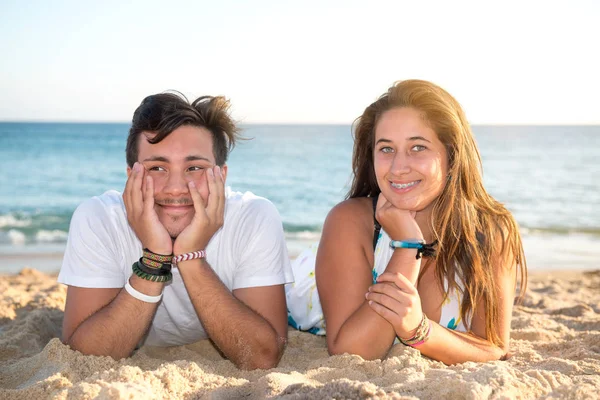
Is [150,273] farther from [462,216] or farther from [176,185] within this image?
[462,216]

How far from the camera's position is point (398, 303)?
3.15m

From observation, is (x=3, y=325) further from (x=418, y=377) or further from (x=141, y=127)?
(x=418, y=377)

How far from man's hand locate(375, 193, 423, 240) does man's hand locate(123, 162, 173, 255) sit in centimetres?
125

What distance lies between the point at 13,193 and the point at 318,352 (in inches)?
641

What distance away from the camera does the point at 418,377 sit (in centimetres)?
290

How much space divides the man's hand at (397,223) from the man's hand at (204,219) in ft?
3.09

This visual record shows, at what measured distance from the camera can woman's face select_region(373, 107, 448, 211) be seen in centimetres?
340

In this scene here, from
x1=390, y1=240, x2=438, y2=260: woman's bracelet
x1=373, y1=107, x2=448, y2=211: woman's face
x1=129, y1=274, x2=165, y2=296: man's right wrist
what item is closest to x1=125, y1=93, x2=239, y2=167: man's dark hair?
x1=129, y1=274, x2=165, y2=296: man's right wrist

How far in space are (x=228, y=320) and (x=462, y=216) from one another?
5.04ft

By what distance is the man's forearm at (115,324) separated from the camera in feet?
10.5

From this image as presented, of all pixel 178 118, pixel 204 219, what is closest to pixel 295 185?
pixel 178 118

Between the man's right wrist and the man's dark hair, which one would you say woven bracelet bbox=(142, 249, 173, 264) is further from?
the man's dark hair

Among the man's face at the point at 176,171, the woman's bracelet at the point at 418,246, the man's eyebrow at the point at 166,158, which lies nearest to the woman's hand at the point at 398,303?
the woman's bracelet at the point at 418,246

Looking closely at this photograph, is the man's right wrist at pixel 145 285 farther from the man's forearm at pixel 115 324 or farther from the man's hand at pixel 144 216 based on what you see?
the man's hand at pixel 144 216
